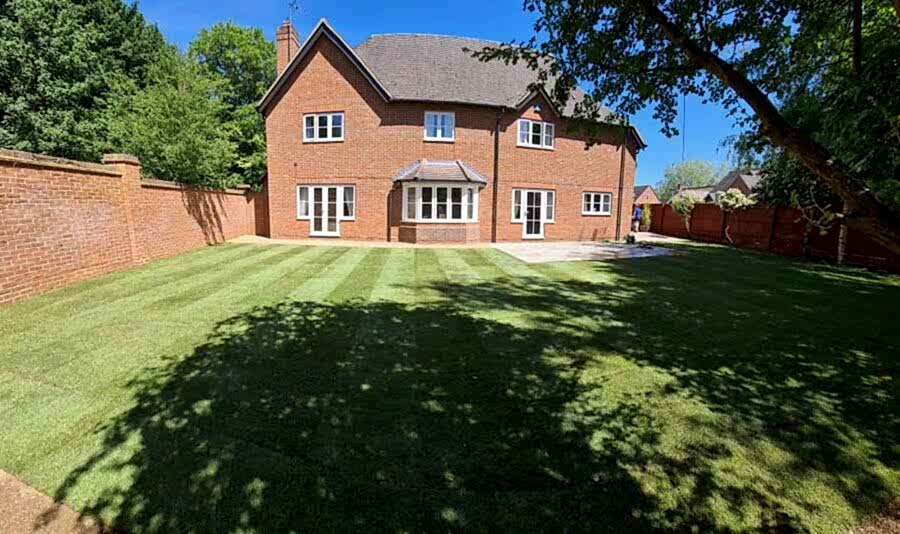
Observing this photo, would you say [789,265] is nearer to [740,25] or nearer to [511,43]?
[740,25]

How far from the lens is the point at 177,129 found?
14.8m

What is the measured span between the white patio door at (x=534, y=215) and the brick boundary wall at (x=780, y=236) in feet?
Result: 29.6

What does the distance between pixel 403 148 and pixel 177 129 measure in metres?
8.55

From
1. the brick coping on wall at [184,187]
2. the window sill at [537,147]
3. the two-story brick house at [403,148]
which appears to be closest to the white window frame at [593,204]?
the two-story brick house at [403,148]

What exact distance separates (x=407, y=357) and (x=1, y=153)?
7457 millimetres

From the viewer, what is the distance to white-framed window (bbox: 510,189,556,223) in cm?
2025

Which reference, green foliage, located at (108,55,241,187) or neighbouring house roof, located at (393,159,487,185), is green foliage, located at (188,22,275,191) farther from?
neighbouring house roof, located at (393,159,487,185)

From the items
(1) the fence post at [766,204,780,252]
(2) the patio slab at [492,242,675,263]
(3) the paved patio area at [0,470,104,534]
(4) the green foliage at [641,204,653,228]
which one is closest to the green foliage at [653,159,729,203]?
(4) the green foliage at [641,204,653,228]

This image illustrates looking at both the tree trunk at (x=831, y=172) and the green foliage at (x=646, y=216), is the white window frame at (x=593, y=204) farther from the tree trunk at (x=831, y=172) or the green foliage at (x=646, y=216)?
the tree trunk at (x=831, y=172)

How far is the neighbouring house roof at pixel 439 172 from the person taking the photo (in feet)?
58.3

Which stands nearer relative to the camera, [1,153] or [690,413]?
[690,413]

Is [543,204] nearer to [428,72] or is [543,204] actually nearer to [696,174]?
[428,72]

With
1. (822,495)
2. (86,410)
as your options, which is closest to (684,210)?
(822,495)

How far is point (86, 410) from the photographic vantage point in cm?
381
